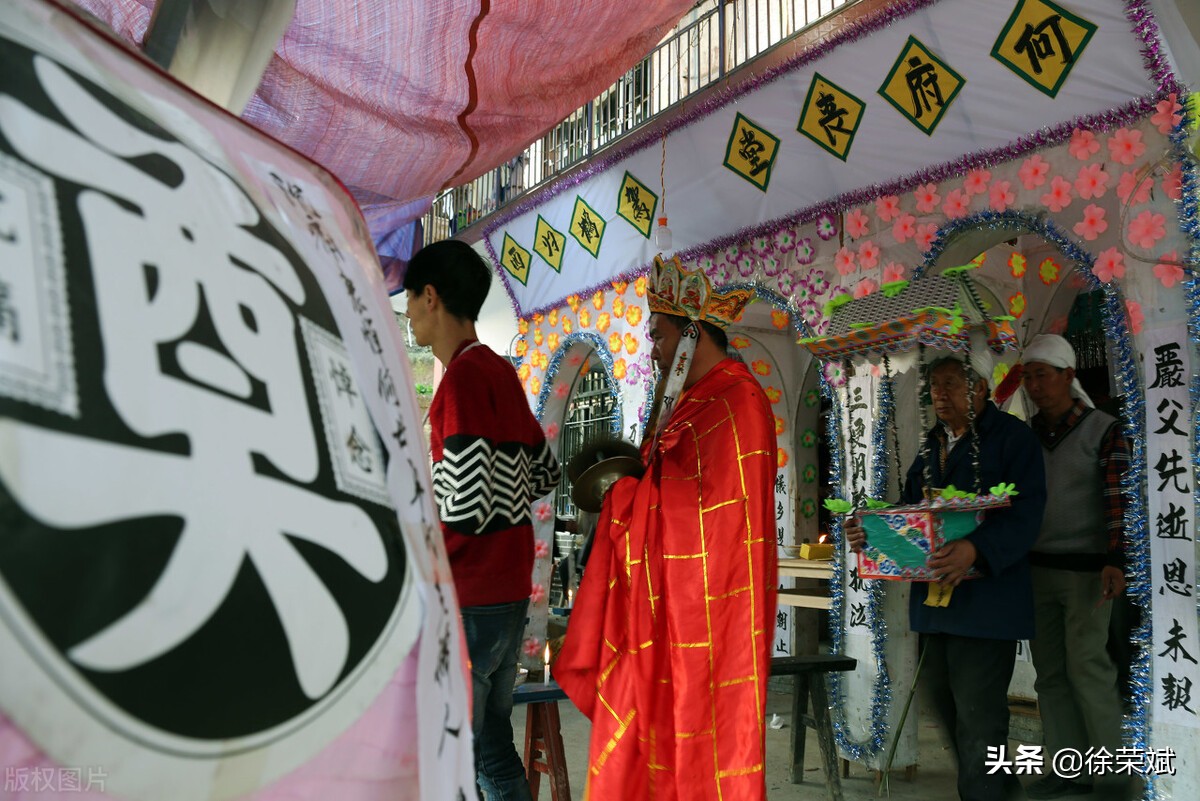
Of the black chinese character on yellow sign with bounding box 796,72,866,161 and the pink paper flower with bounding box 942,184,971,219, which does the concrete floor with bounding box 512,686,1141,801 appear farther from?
the black chinese character on yellow sign with bounding box 796,72,866,161

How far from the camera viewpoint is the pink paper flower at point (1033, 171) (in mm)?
3270

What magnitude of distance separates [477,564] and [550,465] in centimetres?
43

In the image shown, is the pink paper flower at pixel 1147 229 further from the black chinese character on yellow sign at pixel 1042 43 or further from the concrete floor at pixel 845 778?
the concrete floor at pixel 845 778

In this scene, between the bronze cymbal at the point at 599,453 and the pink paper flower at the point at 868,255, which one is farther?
the pink paper flower at the point at 868,255

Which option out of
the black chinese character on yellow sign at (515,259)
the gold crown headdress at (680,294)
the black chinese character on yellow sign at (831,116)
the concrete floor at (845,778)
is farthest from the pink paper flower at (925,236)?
the black chinese character on yellow sign at (515,259)

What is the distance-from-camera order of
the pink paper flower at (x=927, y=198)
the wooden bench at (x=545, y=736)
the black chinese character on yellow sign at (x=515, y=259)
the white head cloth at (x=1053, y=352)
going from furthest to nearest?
the black chinese character on yellow sign at (x=515, y=259)
the pink paper flower at (x=927, y=198)
the white head cloth at (x=1053, y=352)
the wooden bench at (x=545, y=736)

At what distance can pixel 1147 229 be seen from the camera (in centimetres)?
293

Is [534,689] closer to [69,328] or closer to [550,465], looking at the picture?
[550,465]

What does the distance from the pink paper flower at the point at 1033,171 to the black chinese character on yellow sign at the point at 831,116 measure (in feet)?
2.61

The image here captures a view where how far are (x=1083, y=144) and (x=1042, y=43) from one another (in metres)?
0.41

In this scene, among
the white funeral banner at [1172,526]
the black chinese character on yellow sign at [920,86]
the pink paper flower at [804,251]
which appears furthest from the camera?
the pink paper flower at [804,251]

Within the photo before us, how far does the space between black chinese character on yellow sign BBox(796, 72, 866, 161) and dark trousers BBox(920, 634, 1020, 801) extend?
7.78 feet

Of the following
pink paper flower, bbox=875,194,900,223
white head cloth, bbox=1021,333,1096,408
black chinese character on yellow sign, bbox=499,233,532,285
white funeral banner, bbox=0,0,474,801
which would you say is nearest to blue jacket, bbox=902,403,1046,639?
white head cloth, bbox=1021,333,1096,408

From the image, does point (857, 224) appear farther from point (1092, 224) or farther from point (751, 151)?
point (1092, 224)
